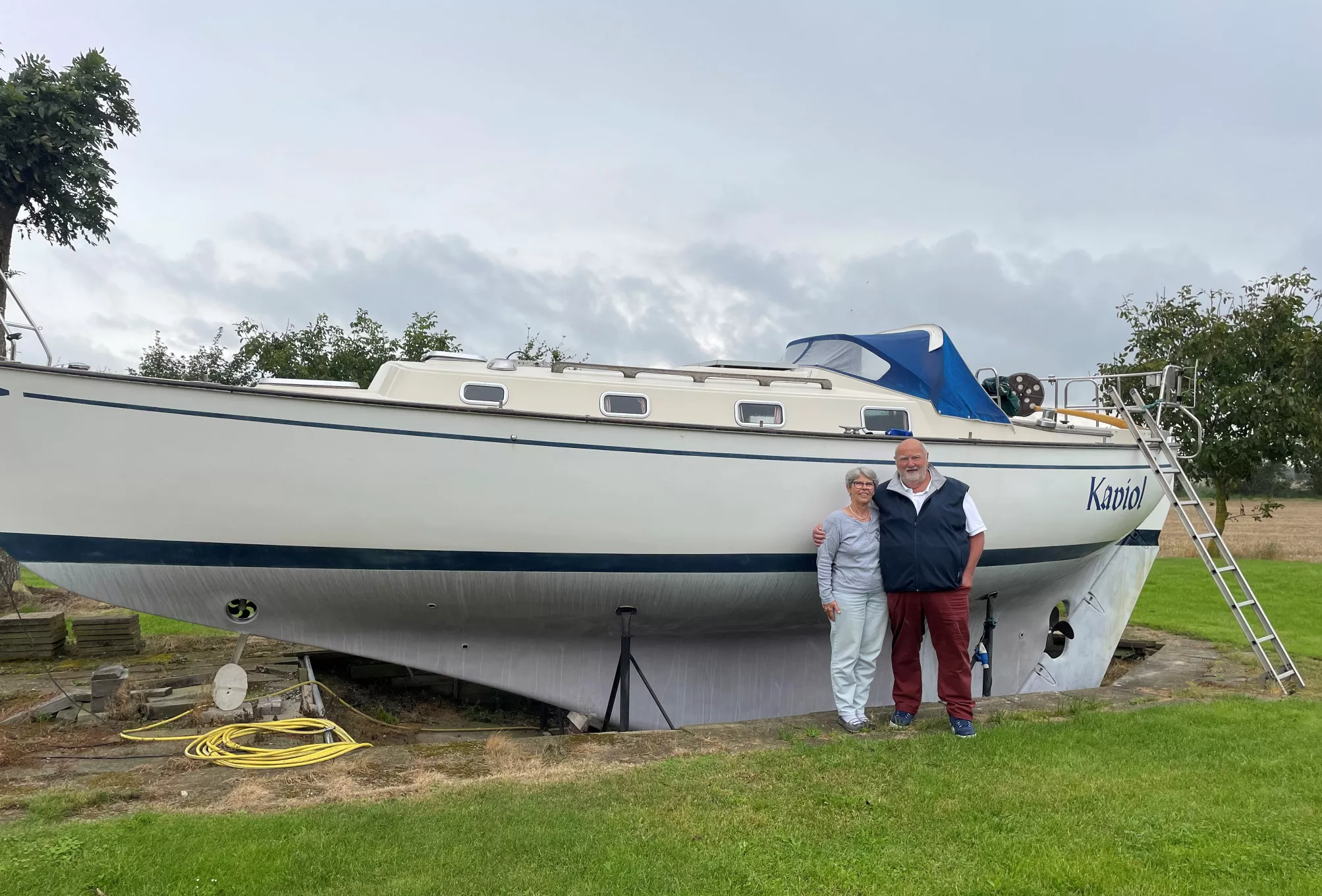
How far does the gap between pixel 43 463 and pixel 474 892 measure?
3.70 m

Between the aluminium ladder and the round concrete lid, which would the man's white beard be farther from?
the round concrete lid

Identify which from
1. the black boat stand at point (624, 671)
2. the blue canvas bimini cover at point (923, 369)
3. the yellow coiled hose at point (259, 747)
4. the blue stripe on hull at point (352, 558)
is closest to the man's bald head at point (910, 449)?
the blue stripe on hull at point (352, 558)

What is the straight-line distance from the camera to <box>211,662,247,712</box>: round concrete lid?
4.93m

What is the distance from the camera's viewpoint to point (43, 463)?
4594mm

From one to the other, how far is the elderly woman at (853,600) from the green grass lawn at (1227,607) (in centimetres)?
504

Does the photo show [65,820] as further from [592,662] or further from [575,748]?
[592,662]

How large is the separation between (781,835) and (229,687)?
356 cm

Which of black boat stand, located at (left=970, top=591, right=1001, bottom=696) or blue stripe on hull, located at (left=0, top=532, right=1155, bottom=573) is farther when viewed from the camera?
black boat stand, located at (left=970, top=591, right=1001, bottom=696)

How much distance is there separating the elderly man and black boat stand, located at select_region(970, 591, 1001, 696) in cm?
208

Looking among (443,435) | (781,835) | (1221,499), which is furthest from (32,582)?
(1221,499)

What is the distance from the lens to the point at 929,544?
4.61 meters

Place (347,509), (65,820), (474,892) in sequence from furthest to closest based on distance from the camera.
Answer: (347,509) → (65,820) → (474,892)

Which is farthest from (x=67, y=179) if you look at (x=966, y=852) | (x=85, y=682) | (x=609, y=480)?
(x=966, y=852)

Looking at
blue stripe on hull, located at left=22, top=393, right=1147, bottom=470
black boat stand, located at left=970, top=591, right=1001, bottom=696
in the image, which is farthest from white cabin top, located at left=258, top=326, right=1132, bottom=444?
black boat stand, located at left=970, top=591, right=1001, bottom=696
